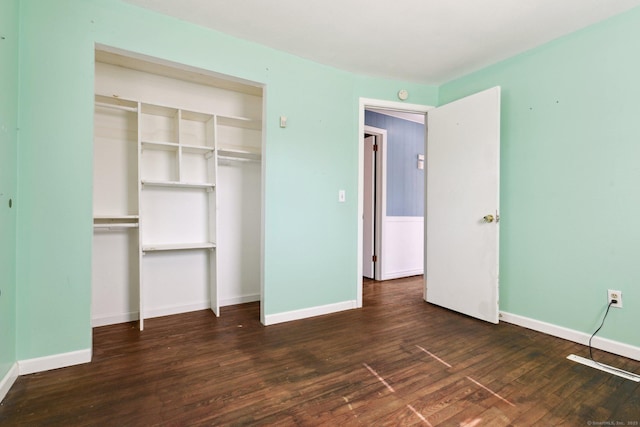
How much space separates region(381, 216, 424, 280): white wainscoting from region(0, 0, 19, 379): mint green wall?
369 centimetres

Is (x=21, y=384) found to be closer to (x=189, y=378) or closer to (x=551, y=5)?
(x=189, y=378)

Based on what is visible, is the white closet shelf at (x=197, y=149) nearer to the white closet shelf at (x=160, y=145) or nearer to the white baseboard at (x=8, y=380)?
the white closet shelf at (x=160, y=145)

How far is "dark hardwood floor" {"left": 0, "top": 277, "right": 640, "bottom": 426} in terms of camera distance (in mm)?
1494

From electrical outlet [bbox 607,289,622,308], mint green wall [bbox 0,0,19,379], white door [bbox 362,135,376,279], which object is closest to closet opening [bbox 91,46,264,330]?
mint green wall [bbox 0,0,19,379]

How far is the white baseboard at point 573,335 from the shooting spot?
6.93 feet

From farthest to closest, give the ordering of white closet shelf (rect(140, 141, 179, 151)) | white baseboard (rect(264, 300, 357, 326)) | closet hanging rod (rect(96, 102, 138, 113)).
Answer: white baseboard (rect(264, 300, 357, 326)) < white closet shelf (rect(140, 141, 179, 151)) < closet hanging rod (rect(96, 102, 138, 113))

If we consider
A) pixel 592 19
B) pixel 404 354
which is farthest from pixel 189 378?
pixel 592 19

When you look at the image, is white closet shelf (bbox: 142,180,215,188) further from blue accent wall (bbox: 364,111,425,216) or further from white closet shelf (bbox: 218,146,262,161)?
blue accent wall (bbox: 364,111,425,216)

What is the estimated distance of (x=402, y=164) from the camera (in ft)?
15.0

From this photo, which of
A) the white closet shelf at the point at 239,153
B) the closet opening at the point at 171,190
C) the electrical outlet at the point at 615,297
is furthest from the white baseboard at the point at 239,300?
the electrical outlet at the point at 615,297

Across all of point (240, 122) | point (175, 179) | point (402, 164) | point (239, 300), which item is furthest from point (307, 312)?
point (402, 164)

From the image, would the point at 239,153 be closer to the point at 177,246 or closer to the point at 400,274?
the point at 177,246

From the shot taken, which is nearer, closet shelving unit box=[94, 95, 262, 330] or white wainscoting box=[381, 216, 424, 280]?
closet shelving unit box=[94, 95, 262, 330]

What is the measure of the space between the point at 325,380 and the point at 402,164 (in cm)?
344
